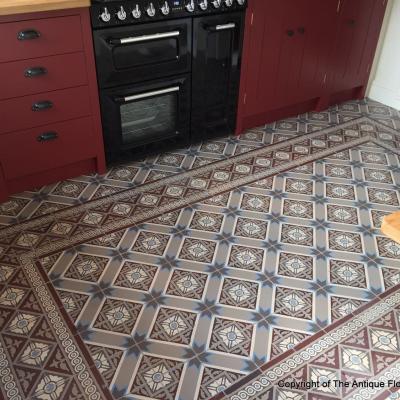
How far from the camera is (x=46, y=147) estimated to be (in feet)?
7.29

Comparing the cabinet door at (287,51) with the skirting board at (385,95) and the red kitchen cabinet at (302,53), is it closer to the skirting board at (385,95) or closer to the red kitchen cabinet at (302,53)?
the red kitchen cabinet at (302,53)

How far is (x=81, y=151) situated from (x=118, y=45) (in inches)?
22.7

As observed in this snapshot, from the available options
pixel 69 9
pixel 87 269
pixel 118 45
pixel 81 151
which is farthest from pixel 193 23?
pixel 87 269

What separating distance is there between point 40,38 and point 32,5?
0.51ft

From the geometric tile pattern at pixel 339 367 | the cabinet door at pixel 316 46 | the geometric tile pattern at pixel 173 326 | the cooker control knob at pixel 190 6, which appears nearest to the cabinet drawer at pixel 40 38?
the cooker control knob at pixel 190 6

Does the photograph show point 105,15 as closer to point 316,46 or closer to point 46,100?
point 46,100

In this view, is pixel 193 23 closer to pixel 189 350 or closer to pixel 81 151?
pixel 81 151

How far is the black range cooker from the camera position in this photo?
2123mm

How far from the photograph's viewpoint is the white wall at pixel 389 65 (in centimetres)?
315

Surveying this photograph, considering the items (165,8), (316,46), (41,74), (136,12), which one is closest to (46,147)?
(41,74)

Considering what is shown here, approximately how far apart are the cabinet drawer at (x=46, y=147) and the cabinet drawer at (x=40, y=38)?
36 centimetres

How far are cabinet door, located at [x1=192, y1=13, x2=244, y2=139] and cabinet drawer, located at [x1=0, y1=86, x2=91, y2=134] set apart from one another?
652 mm

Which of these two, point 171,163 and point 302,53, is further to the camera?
point 302,53

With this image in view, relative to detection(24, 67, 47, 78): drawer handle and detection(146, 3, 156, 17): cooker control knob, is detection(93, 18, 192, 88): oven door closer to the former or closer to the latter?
detection(146, 3, 156, 17): cooker control knob
